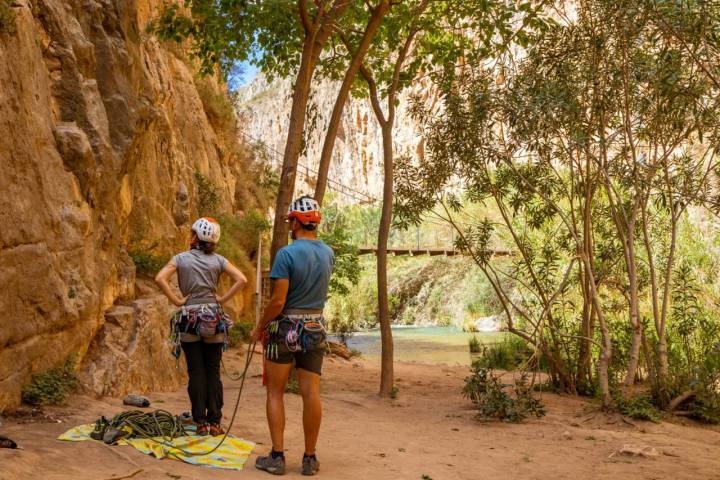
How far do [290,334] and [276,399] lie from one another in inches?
15.1

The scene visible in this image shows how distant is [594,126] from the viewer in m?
7.04

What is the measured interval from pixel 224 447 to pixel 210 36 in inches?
229

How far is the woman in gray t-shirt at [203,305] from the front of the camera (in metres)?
4.34

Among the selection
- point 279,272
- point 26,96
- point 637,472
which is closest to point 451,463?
point 637,472

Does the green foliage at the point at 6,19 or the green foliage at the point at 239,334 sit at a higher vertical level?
the green foliage at the point at 6,19

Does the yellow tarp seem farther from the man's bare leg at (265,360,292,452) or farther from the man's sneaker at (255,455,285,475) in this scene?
the man's bare leg at (265,360,292,452)

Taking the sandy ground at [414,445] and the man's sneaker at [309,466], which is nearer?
the sandy ground at [414,445]

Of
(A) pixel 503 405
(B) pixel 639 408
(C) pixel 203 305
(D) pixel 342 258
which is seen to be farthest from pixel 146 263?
(D) pixel 342 258

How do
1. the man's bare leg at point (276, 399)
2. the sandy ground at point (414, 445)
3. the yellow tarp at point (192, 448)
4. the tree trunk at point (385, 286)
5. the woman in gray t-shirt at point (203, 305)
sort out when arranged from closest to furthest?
the sandy ground at point (414, 445) < the yellow tarp at point (192, 448) < the man's bare leg at point (276, 399) < the woman in gray t-shirt at point (203, 305) < the tree trunk at point (385, 286)

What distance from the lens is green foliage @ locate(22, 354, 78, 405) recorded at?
4.47 meters

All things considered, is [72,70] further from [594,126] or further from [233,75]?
[233,75]

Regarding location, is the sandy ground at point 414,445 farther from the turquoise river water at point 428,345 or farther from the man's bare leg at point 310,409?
the turquoise river water at point 428,345

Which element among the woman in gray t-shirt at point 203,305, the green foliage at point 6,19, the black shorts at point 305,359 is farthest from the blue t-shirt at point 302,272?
the green foliage at point 6,19

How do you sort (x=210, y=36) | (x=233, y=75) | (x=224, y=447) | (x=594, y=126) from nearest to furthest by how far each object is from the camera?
(x=224, y=447) → (x=594, y=126) → (x=210, y=36) → (x=233, y=75)
